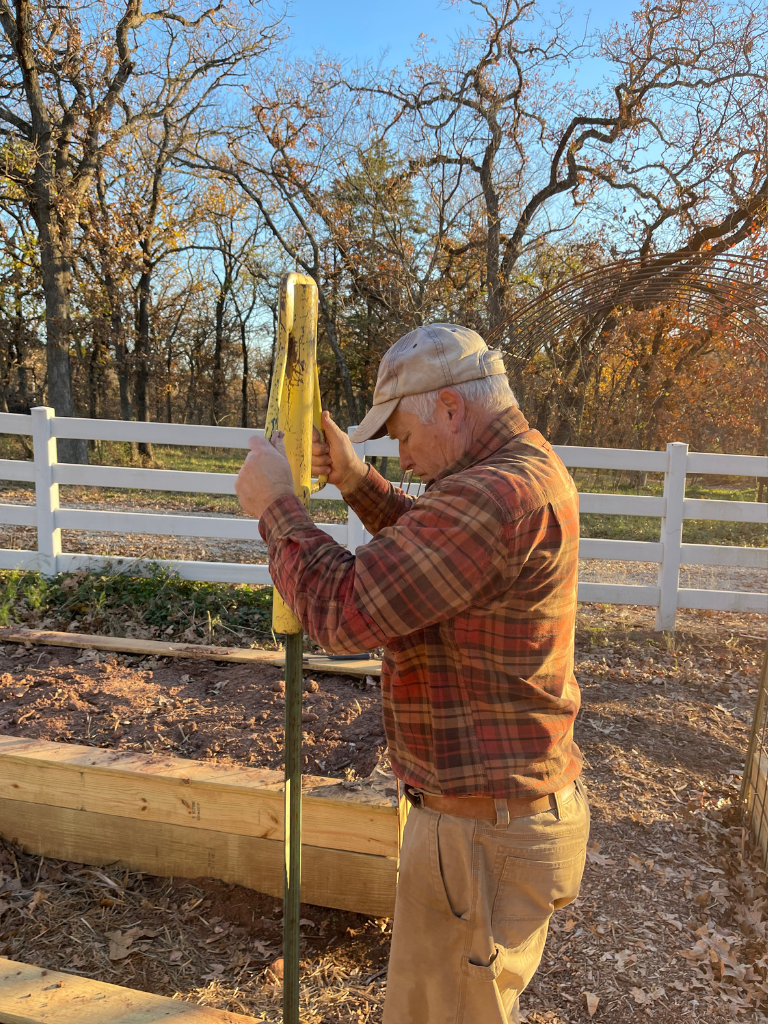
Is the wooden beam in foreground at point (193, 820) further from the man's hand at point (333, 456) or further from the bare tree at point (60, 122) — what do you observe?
the bare tree at point (60, 122)

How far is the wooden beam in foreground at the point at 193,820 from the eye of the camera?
7.52ft

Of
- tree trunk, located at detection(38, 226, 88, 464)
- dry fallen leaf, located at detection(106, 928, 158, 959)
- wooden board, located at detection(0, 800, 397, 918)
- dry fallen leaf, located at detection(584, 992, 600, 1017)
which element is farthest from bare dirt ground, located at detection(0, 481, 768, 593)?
dry fallen leaf, located at detection(584, 992, 600, 1017)

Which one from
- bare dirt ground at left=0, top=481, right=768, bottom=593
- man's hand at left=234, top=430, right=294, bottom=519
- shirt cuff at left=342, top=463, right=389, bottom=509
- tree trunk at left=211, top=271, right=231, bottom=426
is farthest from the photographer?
tree trunk at left=211, top=271, right=231, bottom=426

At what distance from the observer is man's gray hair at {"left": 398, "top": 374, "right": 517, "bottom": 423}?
140 centimetres

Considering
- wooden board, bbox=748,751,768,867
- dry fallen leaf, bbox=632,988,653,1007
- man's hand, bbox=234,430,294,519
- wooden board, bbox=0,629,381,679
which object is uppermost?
man's hand, bbox=234,430,294,519

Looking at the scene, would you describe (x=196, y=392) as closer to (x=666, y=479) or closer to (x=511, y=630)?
(x=666, y=479)

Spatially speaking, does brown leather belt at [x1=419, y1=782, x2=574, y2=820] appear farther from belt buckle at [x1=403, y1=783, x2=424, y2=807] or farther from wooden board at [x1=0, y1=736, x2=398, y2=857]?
wooden board at [x1=0, y1=736, x2=398, y2=857]

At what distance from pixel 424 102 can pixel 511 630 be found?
14.9 metres

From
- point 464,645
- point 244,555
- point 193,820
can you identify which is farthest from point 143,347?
point 464,645

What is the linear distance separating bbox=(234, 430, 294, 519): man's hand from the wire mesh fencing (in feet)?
8.45

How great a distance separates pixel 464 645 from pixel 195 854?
1.70 m

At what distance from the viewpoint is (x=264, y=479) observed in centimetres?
133

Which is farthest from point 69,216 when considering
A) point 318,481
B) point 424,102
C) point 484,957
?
point 484,957

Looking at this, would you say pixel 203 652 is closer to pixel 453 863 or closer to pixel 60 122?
pixel 453 863
